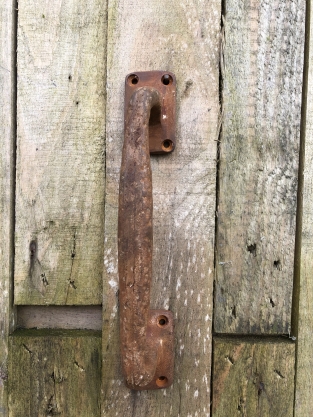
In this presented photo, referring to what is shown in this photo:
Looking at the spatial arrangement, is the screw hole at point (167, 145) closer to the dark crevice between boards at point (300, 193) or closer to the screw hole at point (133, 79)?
the screw hole at point (133, 79)

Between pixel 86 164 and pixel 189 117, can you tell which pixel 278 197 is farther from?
pixel 86 164

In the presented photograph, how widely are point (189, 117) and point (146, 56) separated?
0.41 feet

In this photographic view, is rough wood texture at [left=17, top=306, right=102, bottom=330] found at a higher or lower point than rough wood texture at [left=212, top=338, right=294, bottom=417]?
higher

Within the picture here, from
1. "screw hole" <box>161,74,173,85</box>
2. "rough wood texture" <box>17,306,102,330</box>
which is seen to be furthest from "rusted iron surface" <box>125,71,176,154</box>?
"rough wood texture" <box>17,306,102,330</box>

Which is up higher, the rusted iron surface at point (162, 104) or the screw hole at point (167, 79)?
the screw hole at point (167, 79)

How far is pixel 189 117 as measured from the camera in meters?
0.66

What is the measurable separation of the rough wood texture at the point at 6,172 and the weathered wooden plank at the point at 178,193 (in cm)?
17

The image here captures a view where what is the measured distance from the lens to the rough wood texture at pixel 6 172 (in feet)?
2.23

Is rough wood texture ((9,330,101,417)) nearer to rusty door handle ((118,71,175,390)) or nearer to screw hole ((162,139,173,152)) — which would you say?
rusty door handle ((118,71,175,390))

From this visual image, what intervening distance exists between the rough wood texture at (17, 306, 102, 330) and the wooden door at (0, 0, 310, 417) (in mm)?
24

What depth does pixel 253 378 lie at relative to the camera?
0.67 metres

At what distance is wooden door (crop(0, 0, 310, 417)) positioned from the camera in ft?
2.18

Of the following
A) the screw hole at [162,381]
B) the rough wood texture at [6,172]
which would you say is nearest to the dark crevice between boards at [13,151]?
the rough wood texture at [6,172]

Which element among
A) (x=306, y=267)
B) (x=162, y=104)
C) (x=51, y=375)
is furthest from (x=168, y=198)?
(x=51, y=375)
